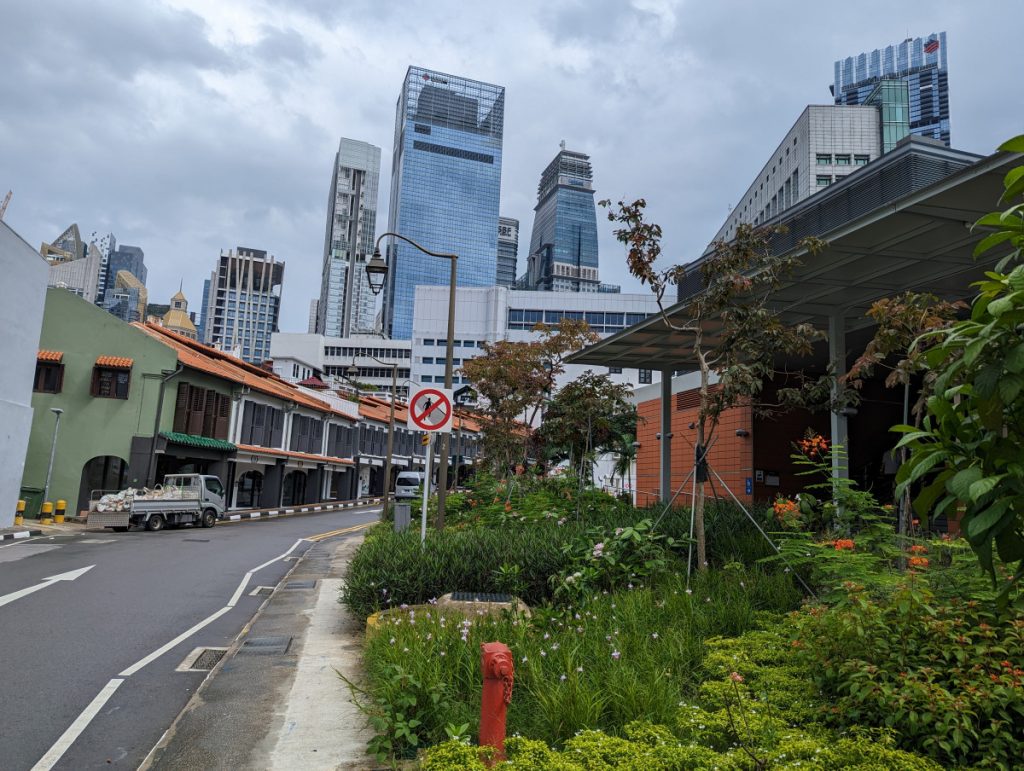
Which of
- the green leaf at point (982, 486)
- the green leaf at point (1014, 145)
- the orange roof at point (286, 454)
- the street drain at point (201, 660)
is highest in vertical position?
the green leaf at point (1014, 145)

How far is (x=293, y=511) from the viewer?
3919 centimetres

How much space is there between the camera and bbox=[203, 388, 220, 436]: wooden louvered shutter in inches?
1283

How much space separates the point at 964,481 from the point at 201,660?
8.04 m

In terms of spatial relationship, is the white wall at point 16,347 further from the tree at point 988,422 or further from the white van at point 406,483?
the tree at point 988,422

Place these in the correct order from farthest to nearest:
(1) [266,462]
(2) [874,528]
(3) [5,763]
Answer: (1) [266,462] < (2) [874,528] < (3) [5,763]

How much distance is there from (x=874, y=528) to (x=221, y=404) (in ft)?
105

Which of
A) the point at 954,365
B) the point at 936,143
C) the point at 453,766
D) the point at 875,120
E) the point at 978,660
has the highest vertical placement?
the point at 875,120

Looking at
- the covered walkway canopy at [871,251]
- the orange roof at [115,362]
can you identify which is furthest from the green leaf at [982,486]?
the orange roof at [115,362]

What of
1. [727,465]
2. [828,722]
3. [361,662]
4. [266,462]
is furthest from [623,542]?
[266,462]

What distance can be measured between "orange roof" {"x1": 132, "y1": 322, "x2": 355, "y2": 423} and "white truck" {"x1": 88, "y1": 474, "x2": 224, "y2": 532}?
572 centimetres

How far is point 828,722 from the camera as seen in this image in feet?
14.0

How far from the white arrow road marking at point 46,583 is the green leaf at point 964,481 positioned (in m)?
12.5

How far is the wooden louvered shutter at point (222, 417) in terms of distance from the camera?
3350 centimetres

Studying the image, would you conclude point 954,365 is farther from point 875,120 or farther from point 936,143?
point 875,120
